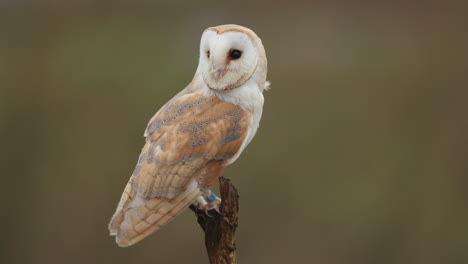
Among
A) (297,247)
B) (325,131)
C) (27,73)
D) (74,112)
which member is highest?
(27,73)

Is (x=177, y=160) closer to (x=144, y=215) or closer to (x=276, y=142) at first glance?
(x=144, y=215)

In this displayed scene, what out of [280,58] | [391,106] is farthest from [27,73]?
[391,106]

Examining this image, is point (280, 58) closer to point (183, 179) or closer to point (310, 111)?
point (310, 111)

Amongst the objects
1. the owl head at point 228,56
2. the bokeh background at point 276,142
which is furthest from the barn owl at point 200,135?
the bokeh background at point 276,142

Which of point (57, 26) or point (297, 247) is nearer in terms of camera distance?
point (297, 247)

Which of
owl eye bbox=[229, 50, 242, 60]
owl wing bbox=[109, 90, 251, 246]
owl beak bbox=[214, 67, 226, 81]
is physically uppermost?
owl eye bbox=[229, 50, 242, 60]

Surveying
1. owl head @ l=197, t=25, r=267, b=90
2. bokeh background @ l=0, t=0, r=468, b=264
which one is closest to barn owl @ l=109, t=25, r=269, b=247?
owl head @ l=197, t=25, r=267, b=90

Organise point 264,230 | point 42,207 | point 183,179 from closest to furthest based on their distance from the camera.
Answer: point 183,179, point 264,230, point 42,207

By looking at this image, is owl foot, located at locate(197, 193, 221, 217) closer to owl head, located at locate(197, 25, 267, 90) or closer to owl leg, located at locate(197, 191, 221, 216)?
owl leg, located at locate(197, 191, 221, 216)

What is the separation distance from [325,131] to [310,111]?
18 centimetres

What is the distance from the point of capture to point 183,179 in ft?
5.90

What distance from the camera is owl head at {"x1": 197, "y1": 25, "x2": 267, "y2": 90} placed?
5.74 ft

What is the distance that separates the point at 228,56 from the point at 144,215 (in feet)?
1.61

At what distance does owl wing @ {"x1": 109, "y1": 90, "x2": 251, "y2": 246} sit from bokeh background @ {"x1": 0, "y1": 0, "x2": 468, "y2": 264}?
6.64 feet
